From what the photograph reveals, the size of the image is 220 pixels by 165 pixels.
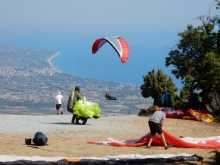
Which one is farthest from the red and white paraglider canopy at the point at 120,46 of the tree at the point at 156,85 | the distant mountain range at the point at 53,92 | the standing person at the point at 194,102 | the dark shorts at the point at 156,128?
the distant mountain range at the point at 53,92

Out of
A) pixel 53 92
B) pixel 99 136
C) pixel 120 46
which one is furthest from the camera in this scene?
pixel 53 92

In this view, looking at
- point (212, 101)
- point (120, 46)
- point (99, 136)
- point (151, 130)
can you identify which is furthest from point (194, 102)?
point (151, 130)

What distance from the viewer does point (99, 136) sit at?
2003 centimetres

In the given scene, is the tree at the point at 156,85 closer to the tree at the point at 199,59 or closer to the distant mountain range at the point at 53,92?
the tree at the point at 199,59

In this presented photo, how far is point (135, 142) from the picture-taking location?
17.4 m

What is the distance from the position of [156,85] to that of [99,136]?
2462 centimetres

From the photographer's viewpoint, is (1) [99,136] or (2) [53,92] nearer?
(1) [99,136]

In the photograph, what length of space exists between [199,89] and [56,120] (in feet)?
31.4

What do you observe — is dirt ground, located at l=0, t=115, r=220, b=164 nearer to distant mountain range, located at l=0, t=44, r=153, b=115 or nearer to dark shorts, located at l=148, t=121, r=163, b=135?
dark shorts, located at l=148, t=121, r=163, b=135

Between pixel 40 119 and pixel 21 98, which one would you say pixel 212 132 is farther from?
pixel 21 98

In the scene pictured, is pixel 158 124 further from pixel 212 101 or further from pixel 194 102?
pixel 212 101

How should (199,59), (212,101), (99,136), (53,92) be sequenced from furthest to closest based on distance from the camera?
(53,92) < (199,59) < (212,101) < (99,136)

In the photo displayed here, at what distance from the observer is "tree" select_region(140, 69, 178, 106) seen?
43781 mm

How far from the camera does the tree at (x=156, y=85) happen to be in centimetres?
4378
